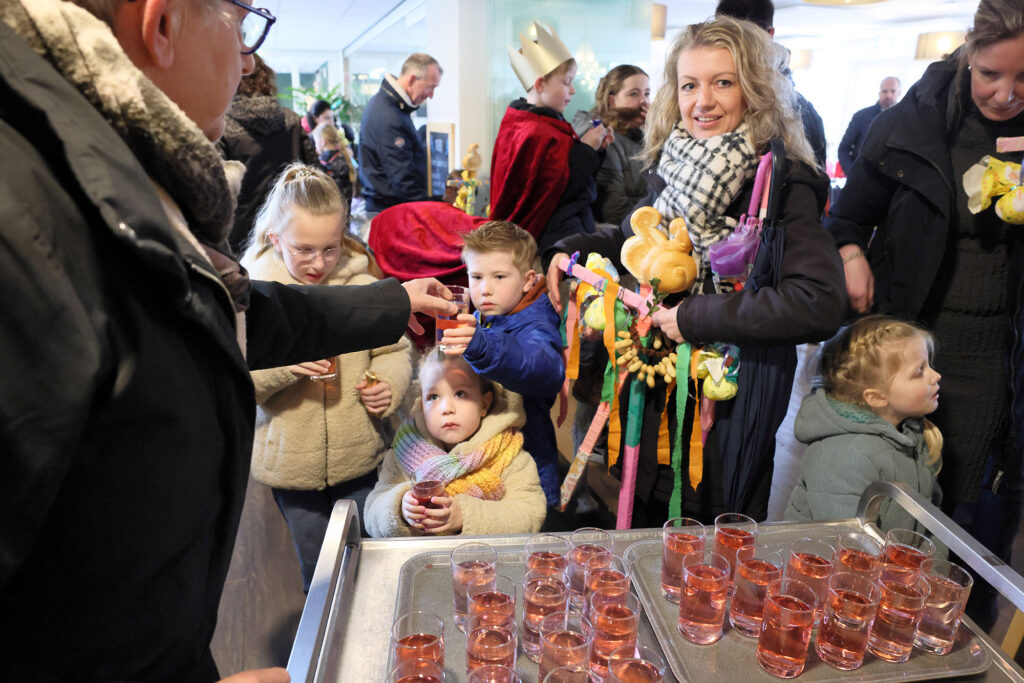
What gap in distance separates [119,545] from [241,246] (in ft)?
8.04

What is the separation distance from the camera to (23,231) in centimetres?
51

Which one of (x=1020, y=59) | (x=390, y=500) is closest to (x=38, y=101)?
(x=390, y=500)

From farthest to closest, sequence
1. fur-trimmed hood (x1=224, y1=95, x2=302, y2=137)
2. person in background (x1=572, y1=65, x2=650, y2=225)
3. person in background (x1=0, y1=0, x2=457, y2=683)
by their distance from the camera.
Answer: person in background (x1=572, y1=65, x2=650, y2=225), fur-trimmed hood (x1=224, y1=95, x2=302, y2=137), person in background (x1=0, y1=0, x2=457, y2=683)

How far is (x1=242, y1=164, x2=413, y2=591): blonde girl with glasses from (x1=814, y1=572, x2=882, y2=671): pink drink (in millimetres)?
1314

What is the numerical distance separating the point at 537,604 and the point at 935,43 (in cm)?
1019

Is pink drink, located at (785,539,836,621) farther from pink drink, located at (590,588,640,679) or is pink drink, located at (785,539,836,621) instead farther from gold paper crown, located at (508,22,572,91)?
gold paper crown, located at (508,22,572,91)

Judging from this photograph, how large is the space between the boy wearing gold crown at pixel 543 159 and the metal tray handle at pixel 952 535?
1.86 metres

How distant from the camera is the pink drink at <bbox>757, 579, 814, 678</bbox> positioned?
927 millimetres

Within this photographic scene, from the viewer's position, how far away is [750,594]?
3.33ft

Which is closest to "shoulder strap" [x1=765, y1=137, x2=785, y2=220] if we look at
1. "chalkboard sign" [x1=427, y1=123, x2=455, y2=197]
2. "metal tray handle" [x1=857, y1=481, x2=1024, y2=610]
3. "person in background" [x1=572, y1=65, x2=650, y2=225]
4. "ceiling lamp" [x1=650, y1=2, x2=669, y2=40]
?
"metal tray handle" [x1=857, y1=481, x2=1024, y2=610]

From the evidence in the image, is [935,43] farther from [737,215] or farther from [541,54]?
[737,215]

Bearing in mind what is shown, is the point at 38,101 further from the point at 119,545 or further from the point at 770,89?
the point at 770,89

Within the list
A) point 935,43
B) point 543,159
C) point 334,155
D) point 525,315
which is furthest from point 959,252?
point 935,43

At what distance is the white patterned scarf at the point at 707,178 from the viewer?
1.54 meters
